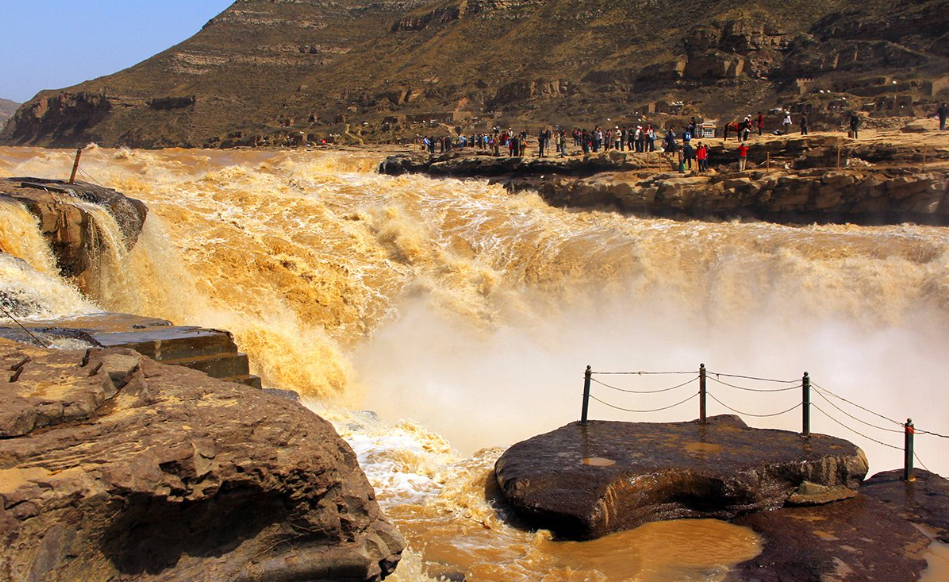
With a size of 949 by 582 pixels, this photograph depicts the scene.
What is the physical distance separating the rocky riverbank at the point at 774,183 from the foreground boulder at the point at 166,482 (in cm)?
1476

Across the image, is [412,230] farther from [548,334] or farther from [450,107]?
[450,107]

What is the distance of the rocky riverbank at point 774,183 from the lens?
16.9m

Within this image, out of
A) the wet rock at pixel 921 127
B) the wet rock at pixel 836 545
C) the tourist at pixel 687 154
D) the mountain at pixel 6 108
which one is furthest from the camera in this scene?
the mountain at pixel 6 108

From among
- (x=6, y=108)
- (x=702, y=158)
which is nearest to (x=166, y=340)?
(x=702, y=158)

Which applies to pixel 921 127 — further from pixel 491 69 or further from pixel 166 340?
pixel 491 69

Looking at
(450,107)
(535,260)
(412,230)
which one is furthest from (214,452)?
(450,107)

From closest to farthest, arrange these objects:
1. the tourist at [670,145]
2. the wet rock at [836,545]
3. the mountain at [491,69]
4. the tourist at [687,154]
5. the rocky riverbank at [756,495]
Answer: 1. the wet rock at [836,545]
2. the rocky riverbank at [756,495]
3. the tourist at [687,154]
4. the tourist at [670,145]
5. the mountain at [491,69]

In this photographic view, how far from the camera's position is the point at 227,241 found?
661 inches

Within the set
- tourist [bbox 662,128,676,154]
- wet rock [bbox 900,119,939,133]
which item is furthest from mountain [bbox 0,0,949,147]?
tourist [bbox 662,128,676,154]

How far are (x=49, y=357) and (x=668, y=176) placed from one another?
16973mm

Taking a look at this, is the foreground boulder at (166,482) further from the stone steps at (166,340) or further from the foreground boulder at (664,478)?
the stone steps at (166,340)

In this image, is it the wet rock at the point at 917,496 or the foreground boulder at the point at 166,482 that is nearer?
the foreground boulder at the point at 166,482

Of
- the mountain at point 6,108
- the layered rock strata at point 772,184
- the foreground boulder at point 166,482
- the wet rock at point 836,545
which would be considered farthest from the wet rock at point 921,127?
the mountain at point 6,108

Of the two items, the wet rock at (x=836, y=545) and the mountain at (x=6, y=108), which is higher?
the mountain at (x=6, y=108)
